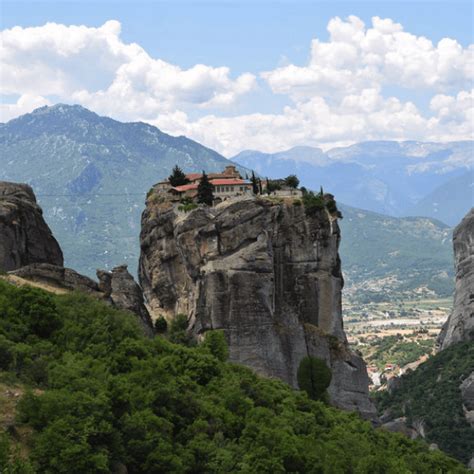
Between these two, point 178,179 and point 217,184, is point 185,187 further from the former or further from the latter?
point 178,179

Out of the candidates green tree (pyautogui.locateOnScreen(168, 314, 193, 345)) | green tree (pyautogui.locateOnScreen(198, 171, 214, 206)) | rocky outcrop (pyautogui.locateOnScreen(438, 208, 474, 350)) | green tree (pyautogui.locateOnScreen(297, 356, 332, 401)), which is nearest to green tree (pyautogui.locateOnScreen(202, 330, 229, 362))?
green tree (pyautogui.locateOnScreen(168, 314, 193, 345))

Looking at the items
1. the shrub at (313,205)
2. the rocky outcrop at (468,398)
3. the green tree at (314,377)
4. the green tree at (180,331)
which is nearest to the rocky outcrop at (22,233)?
the green tree at (180,331)

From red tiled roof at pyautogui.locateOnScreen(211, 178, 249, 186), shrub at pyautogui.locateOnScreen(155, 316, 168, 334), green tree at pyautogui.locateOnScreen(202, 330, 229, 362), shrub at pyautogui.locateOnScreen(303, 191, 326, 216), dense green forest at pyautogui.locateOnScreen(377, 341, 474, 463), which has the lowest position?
dense green forest at pyautogui.locateOnScreen(377, 341, 474, 463)

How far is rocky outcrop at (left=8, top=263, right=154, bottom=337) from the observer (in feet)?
171

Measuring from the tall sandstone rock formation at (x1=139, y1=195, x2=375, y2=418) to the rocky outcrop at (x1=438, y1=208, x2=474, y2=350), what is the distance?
5441 cm

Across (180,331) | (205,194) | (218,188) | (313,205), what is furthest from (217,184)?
(180,331)

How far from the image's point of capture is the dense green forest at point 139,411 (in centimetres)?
2819

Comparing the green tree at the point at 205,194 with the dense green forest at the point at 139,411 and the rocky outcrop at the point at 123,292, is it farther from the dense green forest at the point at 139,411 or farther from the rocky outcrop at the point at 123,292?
the dense green forest at the point at 139,411

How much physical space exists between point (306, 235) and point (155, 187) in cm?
1879

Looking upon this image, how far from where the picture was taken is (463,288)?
11712 centimetres

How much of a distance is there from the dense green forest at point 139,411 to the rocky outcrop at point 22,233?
13.1m

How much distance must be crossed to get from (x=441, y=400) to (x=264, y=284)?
49044 mm

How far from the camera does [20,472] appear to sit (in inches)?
970

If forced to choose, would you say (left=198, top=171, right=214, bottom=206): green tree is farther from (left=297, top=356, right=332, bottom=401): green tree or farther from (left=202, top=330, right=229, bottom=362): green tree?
(left=202, top=330, right=229, bottom=362): green tree
